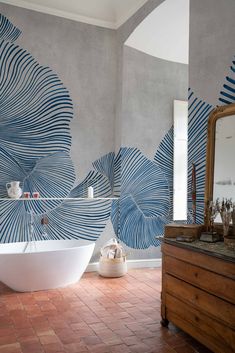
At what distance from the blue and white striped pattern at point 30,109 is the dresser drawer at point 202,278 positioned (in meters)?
2.60

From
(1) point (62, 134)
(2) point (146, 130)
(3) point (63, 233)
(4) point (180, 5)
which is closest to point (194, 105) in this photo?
(4) point (180, 5)

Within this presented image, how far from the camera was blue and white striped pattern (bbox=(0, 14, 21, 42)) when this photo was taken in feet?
15.2

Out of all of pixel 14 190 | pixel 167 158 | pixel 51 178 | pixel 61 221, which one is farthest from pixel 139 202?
pixel 14 190

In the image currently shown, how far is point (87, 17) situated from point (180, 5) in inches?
61.4

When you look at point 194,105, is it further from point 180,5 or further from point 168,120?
point 168,120

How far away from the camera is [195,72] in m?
3.44

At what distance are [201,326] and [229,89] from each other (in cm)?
197

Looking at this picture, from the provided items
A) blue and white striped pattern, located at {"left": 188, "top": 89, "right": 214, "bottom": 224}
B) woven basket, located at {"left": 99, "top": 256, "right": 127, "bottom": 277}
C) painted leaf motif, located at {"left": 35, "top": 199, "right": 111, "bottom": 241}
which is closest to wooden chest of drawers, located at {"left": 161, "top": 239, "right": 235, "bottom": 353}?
blue and white striped pattern, located at {"left": 188, "top": 89, "right": 214, "bottom": 224}

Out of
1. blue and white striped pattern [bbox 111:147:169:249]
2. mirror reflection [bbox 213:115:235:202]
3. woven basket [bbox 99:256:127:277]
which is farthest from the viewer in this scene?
blue and white striped pattern [bbox 111:147:169:249]

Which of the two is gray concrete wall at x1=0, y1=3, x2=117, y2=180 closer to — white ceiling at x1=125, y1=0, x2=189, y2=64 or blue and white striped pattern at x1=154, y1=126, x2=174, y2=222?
white ceiling at x1=125, y1=0, x2=189, y2=64

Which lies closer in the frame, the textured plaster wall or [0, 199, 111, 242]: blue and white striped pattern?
[0, 199, 111, 242]: blue and white striped pattern

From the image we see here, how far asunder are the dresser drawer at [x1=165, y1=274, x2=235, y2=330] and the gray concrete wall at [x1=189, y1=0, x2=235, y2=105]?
5.49 feet

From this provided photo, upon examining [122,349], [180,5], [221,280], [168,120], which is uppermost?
[180,5]

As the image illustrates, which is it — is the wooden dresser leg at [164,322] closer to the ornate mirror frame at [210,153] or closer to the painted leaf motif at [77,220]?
the ornate mirror frame at [210,153]
